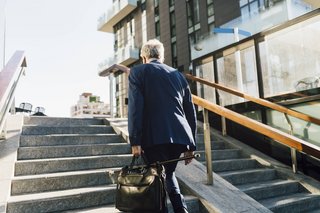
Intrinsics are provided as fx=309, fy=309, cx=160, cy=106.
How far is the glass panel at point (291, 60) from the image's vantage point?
4.59 meters

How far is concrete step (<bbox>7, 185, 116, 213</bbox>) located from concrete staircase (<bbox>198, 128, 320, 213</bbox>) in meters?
1.53

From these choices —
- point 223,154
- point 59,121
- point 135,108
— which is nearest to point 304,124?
point 223,154

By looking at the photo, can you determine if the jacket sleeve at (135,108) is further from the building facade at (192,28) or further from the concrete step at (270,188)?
the building facade at (192,28)

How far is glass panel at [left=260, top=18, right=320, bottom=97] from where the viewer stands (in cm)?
459

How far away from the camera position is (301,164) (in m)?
4.36

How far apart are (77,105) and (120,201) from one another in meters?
118

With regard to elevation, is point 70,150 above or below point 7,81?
below

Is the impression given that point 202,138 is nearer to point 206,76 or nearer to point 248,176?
point 248,176

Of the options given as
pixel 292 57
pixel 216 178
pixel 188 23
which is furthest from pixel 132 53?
pixel 216 178

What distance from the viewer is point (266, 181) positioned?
405 centimetres

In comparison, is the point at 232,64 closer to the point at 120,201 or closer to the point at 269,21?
the point at 269,21

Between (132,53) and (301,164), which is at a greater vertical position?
(132,53)

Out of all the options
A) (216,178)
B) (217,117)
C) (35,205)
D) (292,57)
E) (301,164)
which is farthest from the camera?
(217,117)

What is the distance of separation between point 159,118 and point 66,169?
5.21 feet
